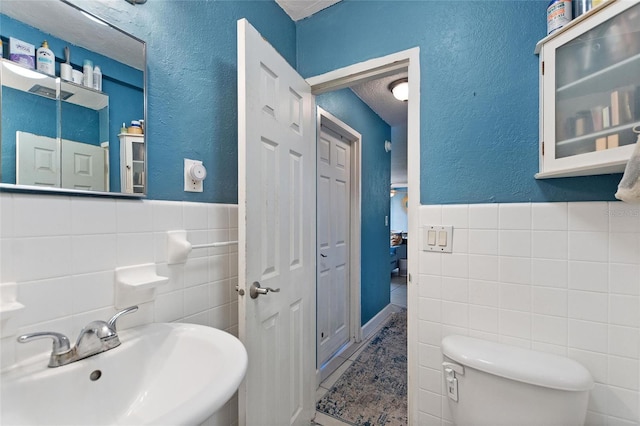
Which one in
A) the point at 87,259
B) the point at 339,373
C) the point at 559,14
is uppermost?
the point at 559,14

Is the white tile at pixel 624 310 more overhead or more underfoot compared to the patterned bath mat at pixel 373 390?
more overhead

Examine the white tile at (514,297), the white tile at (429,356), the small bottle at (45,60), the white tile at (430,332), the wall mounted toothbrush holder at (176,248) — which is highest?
the small bottle at (45,60)

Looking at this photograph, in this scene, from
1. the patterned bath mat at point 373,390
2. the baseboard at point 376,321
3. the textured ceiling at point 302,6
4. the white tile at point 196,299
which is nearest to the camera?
the white tile at point 196,299

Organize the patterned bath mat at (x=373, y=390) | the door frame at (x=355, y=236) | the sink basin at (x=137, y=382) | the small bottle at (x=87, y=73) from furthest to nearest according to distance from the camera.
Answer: the door frame at (x=355, y=236) → the patterned bath mat at (x=373, y=390) → the small bottle at (x=87, y=73) → the sink basin at (x=137, y=382)

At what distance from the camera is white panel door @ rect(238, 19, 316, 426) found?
3.57ft

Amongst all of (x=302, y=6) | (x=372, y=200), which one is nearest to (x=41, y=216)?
(x=302, y=6)

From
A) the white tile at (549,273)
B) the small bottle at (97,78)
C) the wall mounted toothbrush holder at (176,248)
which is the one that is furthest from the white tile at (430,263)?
the small bottle at (97,78)

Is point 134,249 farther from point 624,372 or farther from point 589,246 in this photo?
point 624,372

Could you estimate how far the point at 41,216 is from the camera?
0.72 metres

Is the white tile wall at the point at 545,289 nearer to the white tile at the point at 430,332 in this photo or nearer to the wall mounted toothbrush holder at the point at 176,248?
the white tile at the point at 430,332

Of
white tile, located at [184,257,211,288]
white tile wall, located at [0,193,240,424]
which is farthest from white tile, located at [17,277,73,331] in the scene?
white tile, located at [184,257,211,288]

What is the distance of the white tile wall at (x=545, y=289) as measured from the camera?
0.99 m

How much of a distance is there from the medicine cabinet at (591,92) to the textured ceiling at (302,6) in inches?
46.2

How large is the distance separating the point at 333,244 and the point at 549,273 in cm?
169
